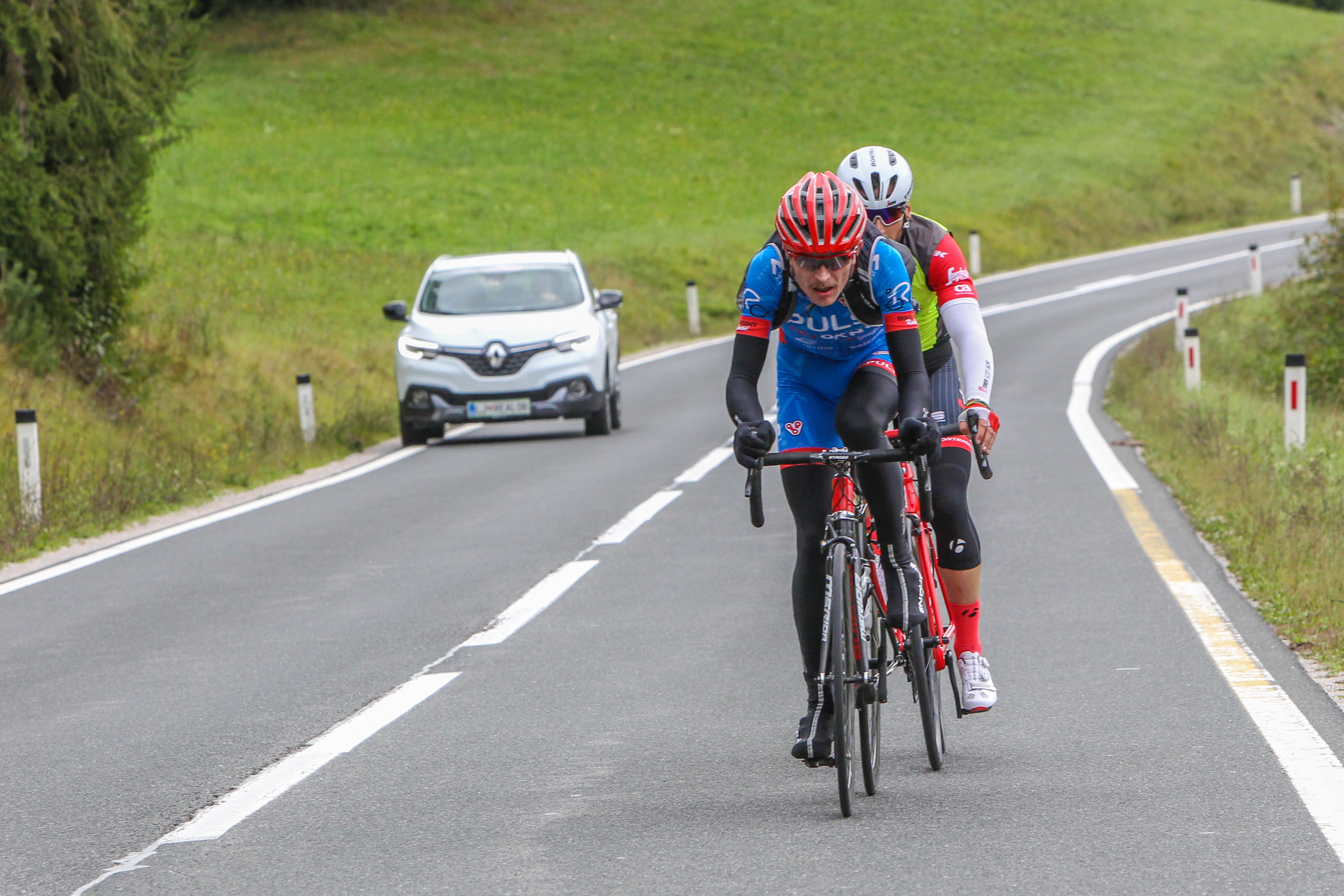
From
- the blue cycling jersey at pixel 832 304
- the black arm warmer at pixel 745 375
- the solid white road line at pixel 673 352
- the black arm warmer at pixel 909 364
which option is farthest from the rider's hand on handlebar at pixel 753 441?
the solid white road line at pixel 673 352

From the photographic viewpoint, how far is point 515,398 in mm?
17828

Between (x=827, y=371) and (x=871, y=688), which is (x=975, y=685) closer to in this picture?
(x=871, y=688)

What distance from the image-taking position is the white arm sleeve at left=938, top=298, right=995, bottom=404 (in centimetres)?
566

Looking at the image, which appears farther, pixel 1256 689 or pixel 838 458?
pixel 1256 689

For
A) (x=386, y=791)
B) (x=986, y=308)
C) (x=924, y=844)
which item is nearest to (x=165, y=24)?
(x=386, y=791)

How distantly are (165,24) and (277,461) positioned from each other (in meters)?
4.67

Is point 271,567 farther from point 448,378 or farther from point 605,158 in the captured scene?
point 605,158

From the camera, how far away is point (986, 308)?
3197cm

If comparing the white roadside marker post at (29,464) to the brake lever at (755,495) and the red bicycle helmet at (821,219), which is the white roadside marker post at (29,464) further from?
the red bicycle helmet at (821,219)

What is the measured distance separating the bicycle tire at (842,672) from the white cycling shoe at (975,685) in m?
0.83

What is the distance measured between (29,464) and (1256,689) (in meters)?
9.11

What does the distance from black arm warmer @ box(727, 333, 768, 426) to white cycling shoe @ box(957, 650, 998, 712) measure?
1.10 m

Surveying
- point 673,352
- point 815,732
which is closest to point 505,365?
point 673,352

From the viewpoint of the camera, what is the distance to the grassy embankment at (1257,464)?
27.2 feet
